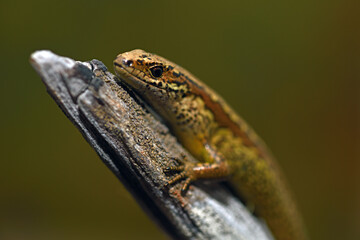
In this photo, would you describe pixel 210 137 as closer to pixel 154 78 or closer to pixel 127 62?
pixel 154 78

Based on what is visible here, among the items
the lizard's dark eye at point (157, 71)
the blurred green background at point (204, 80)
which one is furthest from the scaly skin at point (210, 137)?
the blurred green background at point (204, 80)

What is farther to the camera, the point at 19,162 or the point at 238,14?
the point at 238,14

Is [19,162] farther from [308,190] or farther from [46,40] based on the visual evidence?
[308,190]

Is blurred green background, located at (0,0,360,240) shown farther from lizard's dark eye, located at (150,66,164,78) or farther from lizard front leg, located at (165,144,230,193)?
lizard front leg, located at (165,144,230,193)

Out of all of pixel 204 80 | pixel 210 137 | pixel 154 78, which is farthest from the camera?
pixel 204 80

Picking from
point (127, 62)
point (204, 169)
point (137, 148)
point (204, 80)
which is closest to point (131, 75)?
point (127, 62)

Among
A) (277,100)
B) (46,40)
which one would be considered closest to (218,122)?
(46,40)
